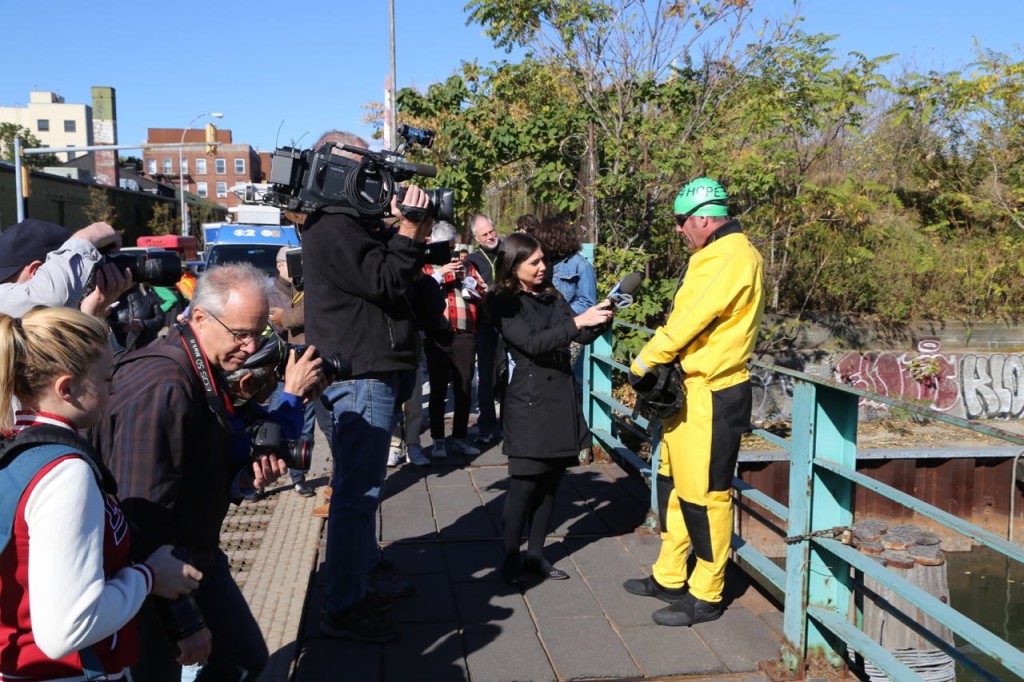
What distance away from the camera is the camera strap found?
8.05ft

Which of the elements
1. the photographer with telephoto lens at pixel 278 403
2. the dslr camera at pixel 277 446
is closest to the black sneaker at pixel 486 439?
the photographer with telephoto lens at pixel 278 403

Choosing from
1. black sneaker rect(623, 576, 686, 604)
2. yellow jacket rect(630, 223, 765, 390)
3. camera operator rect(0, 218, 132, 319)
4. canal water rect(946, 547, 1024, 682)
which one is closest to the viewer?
camera operator rect(0, 218, 132, 319)

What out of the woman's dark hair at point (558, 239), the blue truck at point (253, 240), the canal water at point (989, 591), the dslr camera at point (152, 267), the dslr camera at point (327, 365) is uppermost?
the blue truck at point (253, 240)

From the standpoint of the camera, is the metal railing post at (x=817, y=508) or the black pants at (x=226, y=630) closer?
the black pants at (x=226, y=630)

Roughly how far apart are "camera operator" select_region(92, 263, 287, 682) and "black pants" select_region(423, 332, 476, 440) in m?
4.22

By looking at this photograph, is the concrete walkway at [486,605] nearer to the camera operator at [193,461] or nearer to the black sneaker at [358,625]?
the black sneaker at [358,625]

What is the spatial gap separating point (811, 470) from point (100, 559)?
8.57 ft

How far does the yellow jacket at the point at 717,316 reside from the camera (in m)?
3.72

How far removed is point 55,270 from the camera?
3254 millimetres

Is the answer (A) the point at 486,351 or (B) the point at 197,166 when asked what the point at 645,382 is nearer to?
(A) the point at 486,351

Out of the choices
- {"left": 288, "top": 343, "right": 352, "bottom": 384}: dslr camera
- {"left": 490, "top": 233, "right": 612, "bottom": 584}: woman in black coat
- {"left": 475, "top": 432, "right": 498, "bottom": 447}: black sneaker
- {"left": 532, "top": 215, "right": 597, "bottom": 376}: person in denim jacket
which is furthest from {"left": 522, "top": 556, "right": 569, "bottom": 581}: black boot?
{"left": 475, "top": 432, "right": 498, "bottom": 447}: black sneaker

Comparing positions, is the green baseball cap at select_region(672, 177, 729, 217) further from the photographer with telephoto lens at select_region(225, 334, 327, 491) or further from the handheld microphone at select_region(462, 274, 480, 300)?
the handheld microphone at select_region(462, 274, 480, 300)

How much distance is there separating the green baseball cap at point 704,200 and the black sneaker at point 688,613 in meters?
1.75

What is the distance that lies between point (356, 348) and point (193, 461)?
1382 mm
